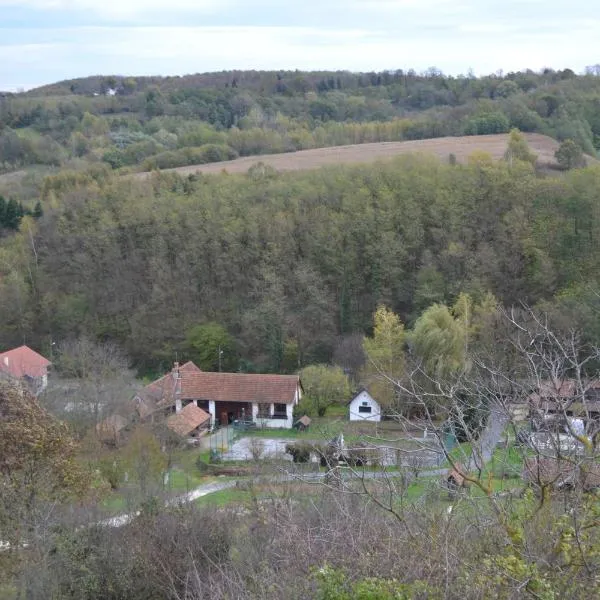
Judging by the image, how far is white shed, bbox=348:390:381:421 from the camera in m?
19.1

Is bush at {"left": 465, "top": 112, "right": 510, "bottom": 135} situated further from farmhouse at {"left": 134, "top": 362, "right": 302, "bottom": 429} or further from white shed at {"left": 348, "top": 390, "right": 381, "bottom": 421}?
white shed at {"left": 348, "top": 390, "right": 381, "bottom": 421}

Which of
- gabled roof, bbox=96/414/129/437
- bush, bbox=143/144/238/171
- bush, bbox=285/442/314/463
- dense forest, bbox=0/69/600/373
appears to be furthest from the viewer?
bush, bbox=143/144/238/171

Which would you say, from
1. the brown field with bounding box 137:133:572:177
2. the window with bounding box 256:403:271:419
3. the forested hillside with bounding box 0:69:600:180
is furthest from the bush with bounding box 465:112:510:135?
the window with bounding box 256:403:271:419

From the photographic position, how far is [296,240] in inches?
977

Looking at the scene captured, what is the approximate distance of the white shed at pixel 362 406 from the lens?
1908 cm

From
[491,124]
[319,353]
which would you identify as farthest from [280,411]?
[491,124]

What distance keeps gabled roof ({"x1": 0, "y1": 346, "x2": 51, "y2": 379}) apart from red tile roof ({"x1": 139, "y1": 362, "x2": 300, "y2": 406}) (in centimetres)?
371

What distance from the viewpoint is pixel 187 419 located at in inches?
728

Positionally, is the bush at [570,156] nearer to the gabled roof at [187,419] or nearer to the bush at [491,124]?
the bush at [491,124]

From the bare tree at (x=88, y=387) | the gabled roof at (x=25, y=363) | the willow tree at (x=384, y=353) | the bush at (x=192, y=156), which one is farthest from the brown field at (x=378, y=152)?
the bare tree at (x=88, y=387)

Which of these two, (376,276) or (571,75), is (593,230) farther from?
(571,75)

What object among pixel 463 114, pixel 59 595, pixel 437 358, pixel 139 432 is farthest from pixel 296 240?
pixel 59 595

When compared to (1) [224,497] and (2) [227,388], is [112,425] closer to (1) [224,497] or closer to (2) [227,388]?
(1) [224,497]

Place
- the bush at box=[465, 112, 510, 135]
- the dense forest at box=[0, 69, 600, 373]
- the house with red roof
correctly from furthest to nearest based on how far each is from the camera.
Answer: the bush at box=[465, 112, 510, 135] → the dense forest at box=[0, 69, 600, 373] → the house with red roof
